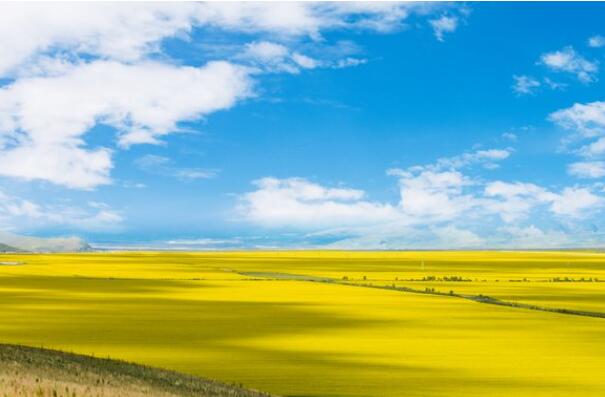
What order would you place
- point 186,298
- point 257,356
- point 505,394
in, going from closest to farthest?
point 505,394 < point 257,356 < point 186,298

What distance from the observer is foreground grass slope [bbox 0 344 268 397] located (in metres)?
16.0

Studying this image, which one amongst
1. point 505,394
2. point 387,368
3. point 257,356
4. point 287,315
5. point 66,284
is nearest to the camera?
point 505,394

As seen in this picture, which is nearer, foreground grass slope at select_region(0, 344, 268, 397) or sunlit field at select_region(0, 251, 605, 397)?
foreground grass slope at select_region(0, 344, 268, 397)

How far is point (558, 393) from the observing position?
21.2 m

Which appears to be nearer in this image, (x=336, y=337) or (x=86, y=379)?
(x=86, y=379)

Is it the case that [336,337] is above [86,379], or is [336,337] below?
above

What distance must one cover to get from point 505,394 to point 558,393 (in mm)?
1230

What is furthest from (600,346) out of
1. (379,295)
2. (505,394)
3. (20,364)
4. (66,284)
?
(66,284)

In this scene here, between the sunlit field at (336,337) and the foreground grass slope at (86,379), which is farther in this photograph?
the sunlit field at (336,337)

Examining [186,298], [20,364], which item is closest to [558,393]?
[20,364]

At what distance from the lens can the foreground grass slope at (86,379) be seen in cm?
1598

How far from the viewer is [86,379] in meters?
17.9

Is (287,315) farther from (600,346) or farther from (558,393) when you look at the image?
(558,393)

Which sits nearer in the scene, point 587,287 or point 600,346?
point 600,346
